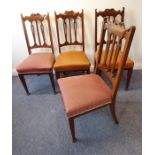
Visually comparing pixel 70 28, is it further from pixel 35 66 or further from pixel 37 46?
pixel 35 66

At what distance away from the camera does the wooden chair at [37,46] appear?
1.98 meters

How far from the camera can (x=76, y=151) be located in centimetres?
140

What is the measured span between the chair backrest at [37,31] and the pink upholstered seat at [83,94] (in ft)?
3.29

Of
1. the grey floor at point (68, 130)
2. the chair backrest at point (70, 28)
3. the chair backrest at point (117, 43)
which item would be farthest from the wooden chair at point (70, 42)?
the grey floor at point (68, 130)

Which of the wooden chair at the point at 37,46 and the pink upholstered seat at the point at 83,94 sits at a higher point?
the wooden chair at the point at 37,46

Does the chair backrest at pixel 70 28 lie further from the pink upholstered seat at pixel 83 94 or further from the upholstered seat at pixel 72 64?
the pink upholstered seat at pixel 83 94

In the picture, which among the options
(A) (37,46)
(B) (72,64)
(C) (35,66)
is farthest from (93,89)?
(A) (37,46)

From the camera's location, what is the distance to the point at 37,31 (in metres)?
2.29

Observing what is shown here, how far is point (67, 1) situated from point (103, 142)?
1868 millimetres

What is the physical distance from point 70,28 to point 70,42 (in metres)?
0.20

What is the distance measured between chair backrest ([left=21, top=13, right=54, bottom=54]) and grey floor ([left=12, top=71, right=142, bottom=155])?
76 centimetres

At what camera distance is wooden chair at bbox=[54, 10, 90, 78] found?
77.5 inches

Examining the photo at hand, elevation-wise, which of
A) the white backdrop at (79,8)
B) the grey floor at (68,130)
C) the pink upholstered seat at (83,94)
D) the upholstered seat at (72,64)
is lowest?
the grey floor at (68,130)

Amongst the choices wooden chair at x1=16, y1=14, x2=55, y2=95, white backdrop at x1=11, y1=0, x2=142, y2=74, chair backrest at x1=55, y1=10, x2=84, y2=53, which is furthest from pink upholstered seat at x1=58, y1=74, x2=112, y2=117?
white backdrop at x1=11, y1=0, x2=142, y2=74
